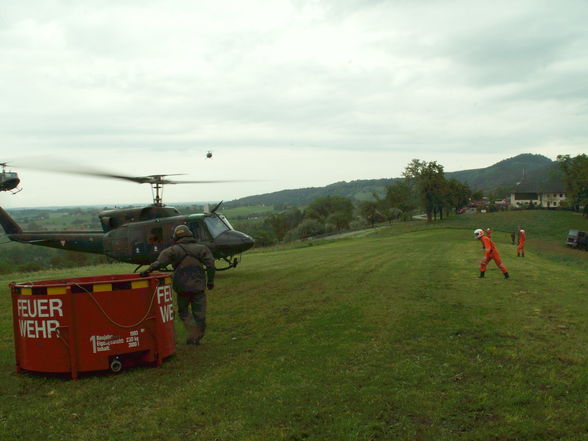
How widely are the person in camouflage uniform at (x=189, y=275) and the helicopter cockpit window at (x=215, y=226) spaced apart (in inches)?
368

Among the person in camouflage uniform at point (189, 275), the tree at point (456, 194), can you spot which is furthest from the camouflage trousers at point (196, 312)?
the tree at point (456, 194)

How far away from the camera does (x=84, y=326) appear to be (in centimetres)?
713

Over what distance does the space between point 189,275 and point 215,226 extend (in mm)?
9877

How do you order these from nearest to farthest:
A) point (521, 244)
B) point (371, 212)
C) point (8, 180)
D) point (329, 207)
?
point (8, 180) → point (521, 244) → point (371, 212) → point (329, 207)

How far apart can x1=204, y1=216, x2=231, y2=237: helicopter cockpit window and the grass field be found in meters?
5.95

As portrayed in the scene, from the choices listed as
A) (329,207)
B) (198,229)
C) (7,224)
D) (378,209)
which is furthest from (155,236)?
(329,207)

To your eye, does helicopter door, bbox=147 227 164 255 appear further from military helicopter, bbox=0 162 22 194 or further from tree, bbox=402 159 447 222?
tree, bbox=402 159 447 222

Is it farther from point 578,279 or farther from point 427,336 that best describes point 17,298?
point 578,279

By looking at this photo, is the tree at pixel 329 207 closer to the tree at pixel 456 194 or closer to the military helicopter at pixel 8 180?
the tree at pixel 456 194

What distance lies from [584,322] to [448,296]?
3949mm

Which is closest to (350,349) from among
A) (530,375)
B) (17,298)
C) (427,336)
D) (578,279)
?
(427,336)

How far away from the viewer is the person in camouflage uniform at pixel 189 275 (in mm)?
8750

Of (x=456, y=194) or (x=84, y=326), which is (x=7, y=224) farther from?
(x=456, y=194)

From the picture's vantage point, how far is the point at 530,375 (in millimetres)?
6801
